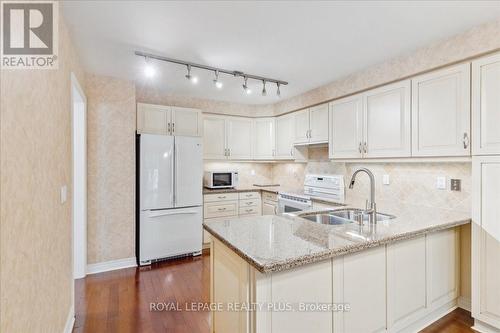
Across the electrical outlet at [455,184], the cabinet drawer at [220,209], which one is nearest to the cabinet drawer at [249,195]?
the cabinet drawer at [220,209]

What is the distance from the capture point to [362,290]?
66.1 inches

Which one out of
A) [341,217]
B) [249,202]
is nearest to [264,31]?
[341,217]

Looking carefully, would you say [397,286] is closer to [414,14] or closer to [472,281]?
[472,281]

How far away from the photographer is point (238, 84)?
3.59 m

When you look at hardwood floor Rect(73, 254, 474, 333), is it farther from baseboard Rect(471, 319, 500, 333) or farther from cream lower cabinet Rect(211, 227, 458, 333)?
cream lower cabinet Rect(211, 227, 458, 333)

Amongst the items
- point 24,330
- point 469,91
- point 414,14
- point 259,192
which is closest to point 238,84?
point 259,192

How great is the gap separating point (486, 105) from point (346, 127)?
135 cm

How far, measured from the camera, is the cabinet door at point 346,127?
3033 millimetres

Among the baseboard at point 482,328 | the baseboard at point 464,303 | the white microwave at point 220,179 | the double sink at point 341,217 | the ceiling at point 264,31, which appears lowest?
the baseboard at point 482,328

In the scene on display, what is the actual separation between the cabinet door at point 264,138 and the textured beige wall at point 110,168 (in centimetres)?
212

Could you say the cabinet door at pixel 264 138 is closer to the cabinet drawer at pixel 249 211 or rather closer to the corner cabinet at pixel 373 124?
the cabinet drawer at pixel 249 211

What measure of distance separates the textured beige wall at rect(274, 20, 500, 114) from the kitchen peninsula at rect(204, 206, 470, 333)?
4.46ft

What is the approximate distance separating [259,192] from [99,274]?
252cm

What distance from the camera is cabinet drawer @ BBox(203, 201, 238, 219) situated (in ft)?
13.0
